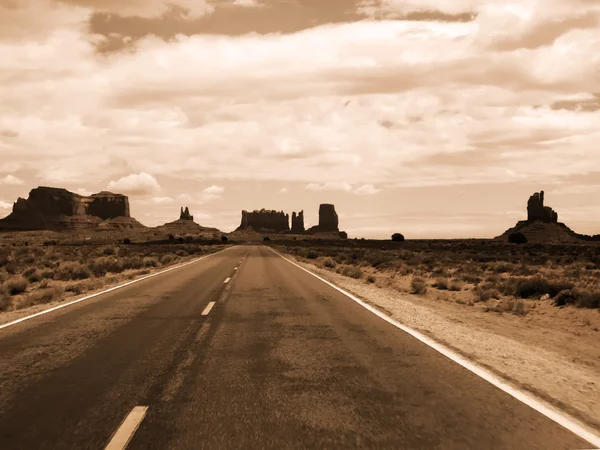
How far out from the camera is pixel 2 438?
419 centimetres

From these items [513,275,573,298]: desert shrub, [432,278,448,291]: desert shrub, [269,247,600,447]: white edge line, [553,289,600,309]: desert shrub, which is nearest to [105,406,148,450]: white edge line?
[269,247,600,447]: white edge line

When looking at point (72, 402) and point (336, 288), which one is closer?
point (72, 402)

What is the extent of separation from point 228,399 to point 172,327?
4.80 meters

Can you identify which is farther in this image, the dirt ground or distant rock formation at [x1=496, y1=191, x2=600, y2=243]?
distant rock formation at [x1=496, y1=191, x2=600, y2=243]

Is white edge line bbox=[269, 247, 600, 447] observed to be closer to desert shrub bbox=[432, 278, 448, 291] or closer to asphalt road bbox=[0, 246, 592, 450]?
asphalt road bbox=[0, 246, 592, 450]

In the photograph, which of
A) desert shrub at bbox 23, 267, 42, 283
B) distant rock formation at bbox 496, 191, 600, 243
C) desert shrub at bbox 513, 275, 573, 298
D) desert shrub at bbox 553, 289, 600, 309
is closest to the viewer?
desert shrub at bbox 553, 289, 600, 309

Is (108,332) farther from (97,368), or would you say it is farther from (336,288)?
(336,288)

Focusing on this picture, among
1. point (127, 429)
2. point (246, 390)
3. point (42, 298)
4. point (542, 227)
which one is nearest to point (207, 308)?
point (42, 298)

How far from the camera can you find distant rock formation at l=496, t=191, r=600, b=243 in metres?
134

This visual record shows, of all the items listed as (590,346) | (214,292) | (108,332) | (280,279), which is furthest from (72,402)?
(280,279)

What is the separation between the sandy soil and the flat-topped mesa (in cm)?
14313

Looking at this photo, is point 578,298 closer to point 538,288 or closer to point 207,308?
point 538,288

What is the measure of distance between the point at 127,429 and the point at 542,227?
502ft

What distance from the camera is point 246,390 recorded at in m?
5.53
